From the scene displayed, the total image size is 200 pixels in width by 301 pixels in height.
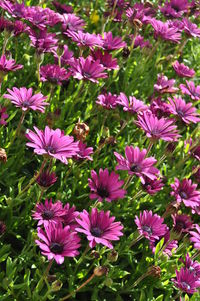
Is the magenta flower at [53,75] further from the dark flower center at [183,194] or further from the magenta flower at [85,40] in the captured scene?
the dark flower center at [183,194]

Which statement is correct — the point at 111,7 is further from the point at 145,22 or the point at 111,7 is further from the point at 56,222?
the point at 56,222

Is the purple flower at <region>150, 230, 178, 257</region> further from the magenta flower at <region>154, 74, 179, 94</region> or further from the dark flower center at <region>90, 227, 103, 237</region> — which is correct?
the magenta flower at <region>154, 74, 179, 94</region>

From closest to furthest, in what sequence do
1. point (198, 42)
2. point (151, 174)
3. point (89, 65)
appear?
1. point (151, 174)
2. point (89, 65)
3. point (198, 42)

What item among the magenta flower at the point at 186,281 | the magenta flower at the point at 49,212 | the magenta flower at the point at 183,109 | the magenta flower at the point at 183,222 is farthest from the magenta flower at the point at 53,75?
the magenta flower at the point at 186,281

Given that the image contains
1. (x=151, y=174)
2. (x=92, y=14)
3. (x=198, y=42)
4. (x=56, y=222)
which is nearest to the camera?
(x=56, y=222)

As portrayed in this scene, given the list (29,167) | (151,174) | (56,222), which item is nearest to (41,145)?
(56,222)

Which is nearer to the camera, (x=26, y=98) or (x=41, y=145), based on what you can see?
(x=41, y=145)

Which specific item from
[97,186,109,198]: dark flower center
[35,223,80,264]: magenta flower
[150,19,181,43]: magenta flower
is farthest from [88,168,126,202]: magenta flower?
[150,19,181,43]: magenta flower
